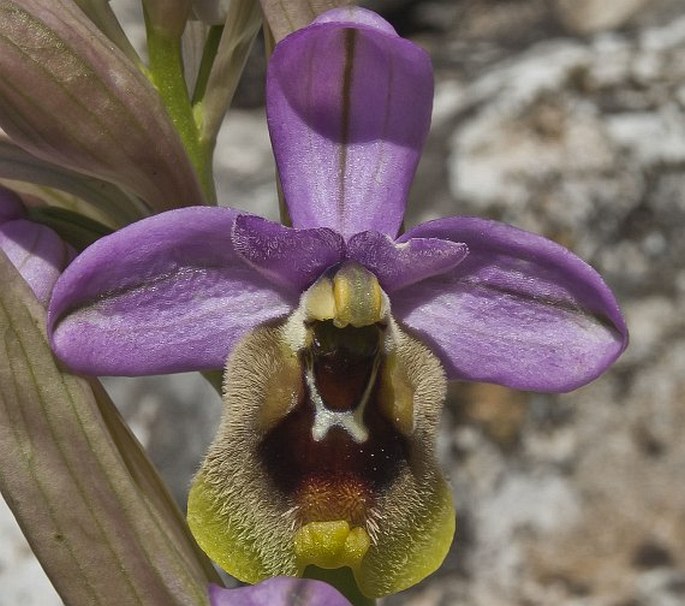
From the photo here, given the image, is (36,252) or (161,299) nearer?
(161,299)

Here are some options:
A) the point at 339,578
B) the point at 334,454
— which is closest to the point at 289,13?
the point at 334,454

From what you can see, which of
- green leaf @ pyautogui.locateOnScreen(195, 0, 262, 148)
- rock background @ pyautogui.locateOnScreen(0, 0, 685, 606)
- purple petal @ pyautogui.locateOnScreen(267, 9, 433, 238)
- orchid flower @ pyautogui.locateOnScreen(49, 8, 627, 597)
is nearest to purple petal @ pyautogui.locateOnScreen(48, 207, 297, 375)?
orchid flower @ pyautogui.locateOnScreen(49, 8, 627, 597)

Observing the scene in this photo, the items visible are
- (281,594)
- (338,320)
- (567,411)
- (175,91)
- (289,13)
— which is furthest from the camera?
(567,411)

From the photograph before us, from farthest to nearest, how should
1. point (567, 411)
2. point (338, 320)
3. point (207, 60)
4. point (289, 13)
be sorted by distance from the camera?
point (567, 411) < point (207, 60) < point (289, 13) < point (338, 320)

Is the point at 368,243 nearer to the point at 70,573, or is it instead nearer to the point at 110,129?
the point at 110,129

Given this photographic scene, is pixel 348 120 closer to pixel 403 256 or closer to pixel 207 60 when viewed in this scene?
pixel 403 256

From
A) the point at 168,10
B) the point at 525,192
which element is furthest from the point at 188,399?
the point at 168,10

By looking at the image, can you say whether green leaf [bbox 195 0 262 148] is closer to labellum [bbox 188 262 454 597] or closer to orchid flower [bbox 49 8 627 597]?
orchid flower [bbox 49 8 627 597]
